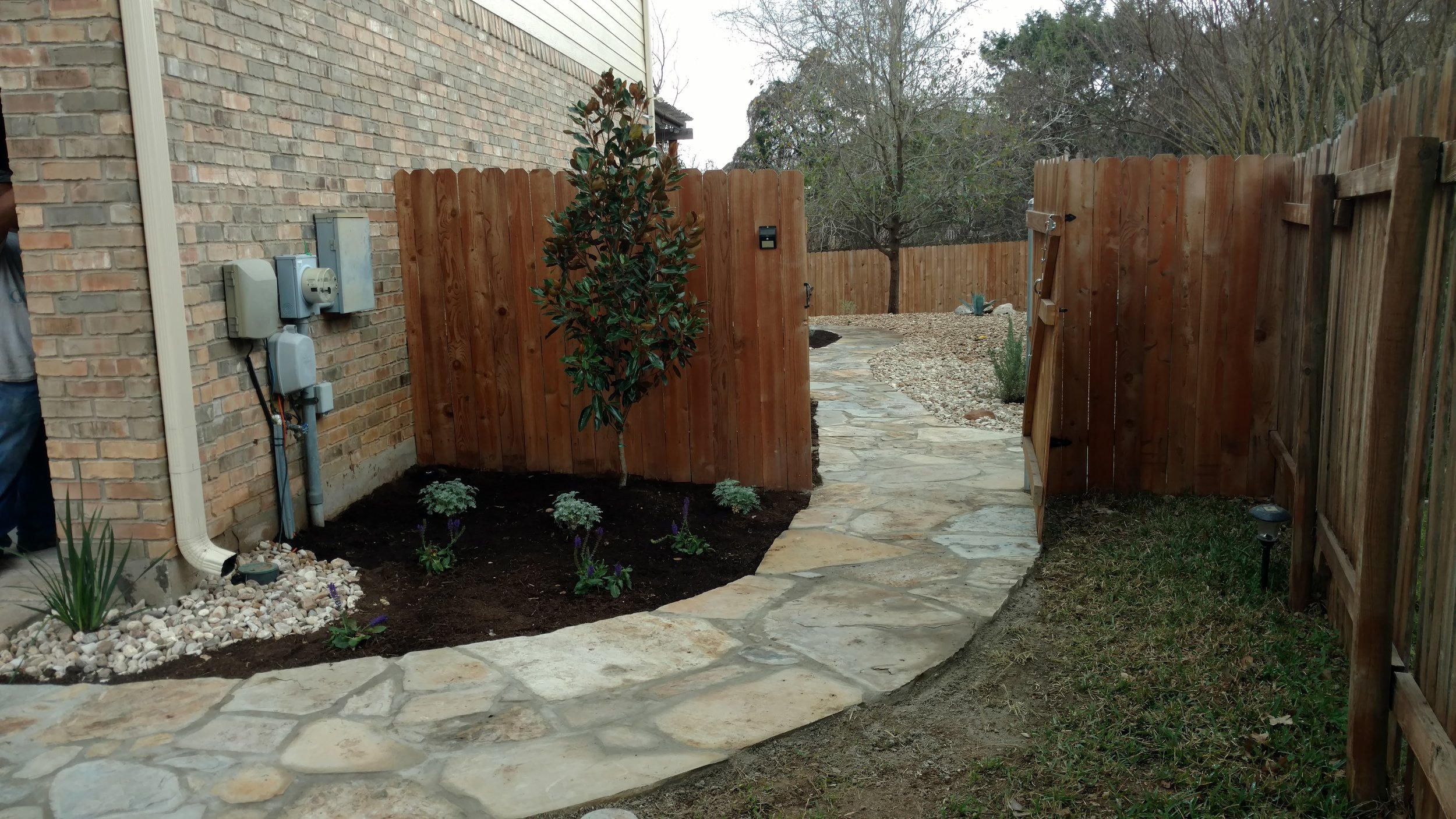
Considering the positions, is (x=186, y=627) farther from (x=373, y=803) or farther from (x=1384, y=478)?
(x=1384, y=478)

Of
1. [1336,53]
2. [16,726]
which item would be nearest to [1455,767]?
[16,726]

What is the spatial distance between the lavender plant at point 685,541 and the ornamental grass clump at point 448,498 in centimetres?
107

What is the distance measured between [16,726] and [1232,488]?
231 inches

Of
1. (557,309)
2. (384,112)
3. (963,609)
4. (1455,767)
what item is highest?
(384,112)

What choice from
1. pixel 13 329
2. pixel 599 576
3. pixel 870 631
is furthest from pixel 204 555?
pixel 870 631

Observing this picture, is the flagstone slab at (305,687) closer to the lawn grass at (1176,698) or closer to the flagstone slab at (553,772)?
the flagstone slab at (553,772)

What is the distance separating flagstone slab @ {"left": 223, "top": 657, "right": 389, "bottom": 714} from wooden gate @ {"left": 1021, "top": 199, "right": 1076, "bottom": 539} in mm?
3302

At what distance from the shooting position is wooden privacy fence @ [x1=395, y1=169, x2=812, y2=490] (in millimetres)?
6168

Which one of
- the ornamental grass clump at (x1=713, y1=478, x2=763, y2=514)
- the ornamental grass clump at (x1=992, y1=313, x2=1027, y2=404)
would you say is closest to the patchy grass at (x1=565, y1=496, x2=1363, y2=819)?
the ornamental grass clump at (x1=713, y1=478, x2=763, y2=514)

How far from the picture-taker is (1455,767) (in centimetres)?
229

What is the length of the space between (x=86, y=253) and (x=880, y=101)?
1516 cm

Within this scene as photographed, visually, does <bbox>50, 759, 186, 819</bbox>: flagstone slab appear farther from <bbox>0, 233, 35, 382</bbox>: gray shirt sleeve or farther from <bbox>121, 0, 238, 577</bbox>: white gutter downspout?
<bbox>0, 233, 35, 382</bbox>: gray shirt sleeve

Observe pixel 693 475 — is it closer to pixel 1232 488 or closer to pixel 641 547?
pixel 641 547

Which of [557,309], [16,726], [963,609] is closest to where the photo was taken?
[16,726]
